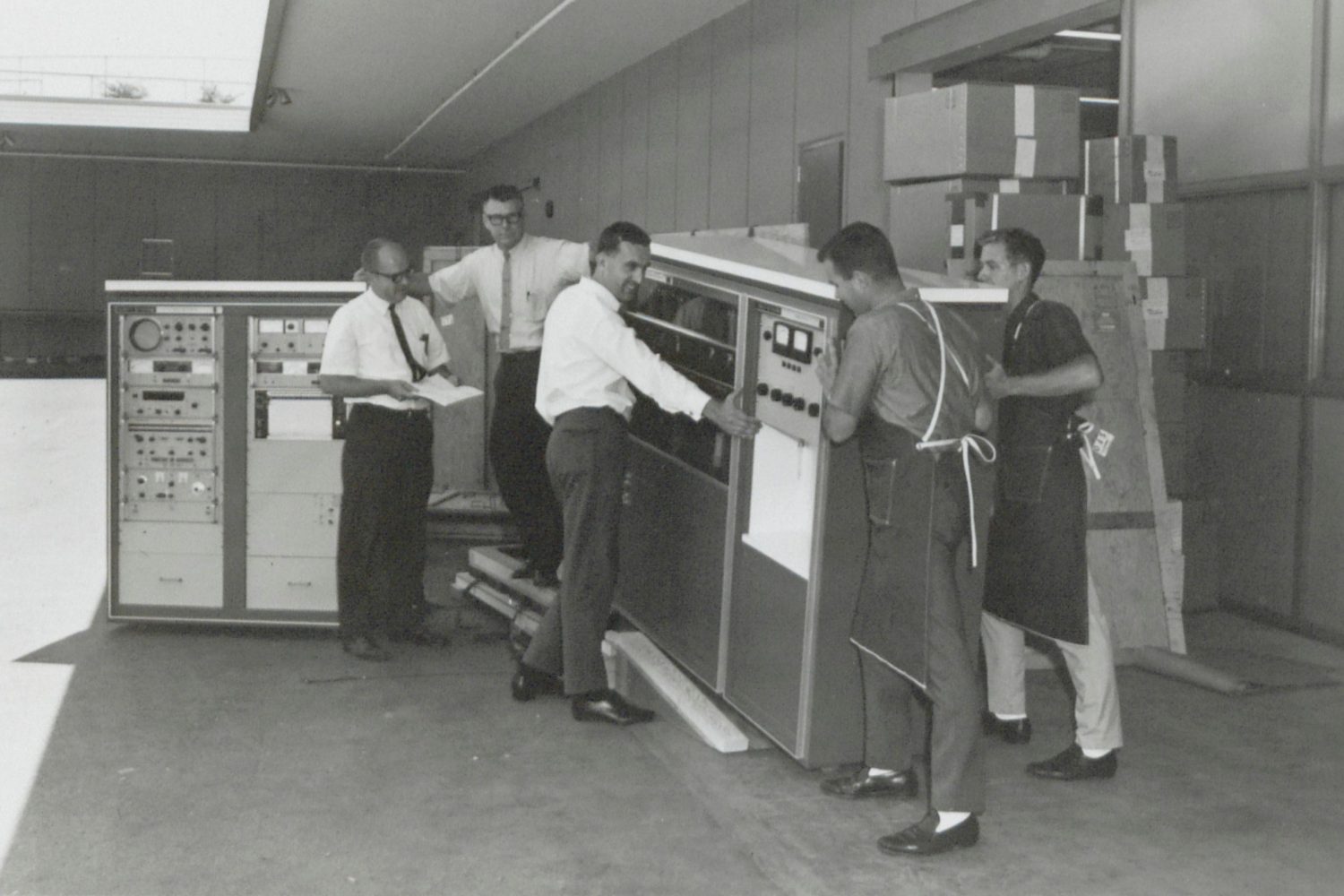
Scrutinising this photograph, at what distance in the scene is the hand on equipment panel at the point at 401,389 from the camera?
524cm

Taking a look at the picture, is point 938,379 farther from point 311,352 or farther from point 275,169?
point 275,169

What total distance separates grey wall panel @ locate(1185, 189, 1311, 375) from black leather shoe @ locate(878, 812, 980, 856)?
123 inches

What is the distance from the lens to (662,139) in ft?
36.8

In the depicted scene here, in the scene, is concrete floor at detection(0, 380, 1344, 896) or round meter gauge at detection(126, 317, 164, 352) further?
round meter gauge at detection(126, 317, 164, 352)

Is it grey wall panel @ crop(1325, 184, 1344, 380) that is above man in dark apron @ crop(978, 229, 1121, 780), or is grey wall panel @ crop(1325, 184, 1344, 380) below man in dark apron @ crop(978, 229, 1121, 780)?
above

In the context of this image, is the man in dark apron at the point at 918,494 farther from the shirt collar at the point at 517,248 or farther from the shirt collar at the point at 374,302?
the shirt collar at the point at 517,248

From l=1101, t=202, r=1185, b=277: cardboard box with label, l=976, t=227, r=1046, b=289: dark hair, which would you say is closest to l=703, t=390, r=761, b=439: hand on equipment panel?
l=976, t=227, r=1046, b=289: dark hair

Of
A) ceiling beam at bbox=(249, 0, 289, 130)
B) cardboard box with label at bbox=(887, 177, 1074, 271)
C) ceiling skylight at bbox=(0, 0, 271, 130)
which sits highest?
ceiling skylight at bbox=(0, 0, 271, 130)

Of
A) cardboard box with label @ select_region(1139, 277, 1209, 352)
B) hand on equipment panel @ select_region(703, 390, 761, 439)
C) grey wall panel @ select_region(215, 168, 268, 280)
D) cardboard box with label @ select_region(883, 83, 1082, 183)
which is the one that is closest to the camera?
hand on equipment panel @ select_region(703, 390, 761, 439)

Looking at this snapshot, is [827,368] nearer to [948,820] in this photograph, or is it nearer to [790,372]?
[790,372]

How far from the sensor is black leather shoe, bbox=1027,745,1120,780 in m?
4.03

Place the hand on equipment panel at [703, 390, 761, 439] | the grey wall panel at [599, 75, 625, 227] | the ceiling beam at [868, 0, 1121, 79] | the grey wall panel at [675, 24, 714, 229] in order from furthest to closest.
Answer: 1. the grey wall panel at [599, 75, 625, 227]
2. the grey wall panel at [675, 24, 714, 229]
3. the ceiling beam at [868, 0, 1121, 79]
4. the hand on equipment panel at [703, 390, 761, 439]

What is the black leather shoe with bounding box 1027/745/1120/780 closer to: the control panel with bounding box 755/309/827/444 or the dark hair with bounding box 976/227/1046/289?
the control panel with bounding box 755/309/827/444

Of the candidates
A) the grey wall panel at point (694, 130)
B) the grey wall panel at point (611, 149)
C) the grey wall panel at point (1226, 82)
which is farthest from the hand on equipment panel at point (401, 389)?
the grey wall panel at point (611, 149)
